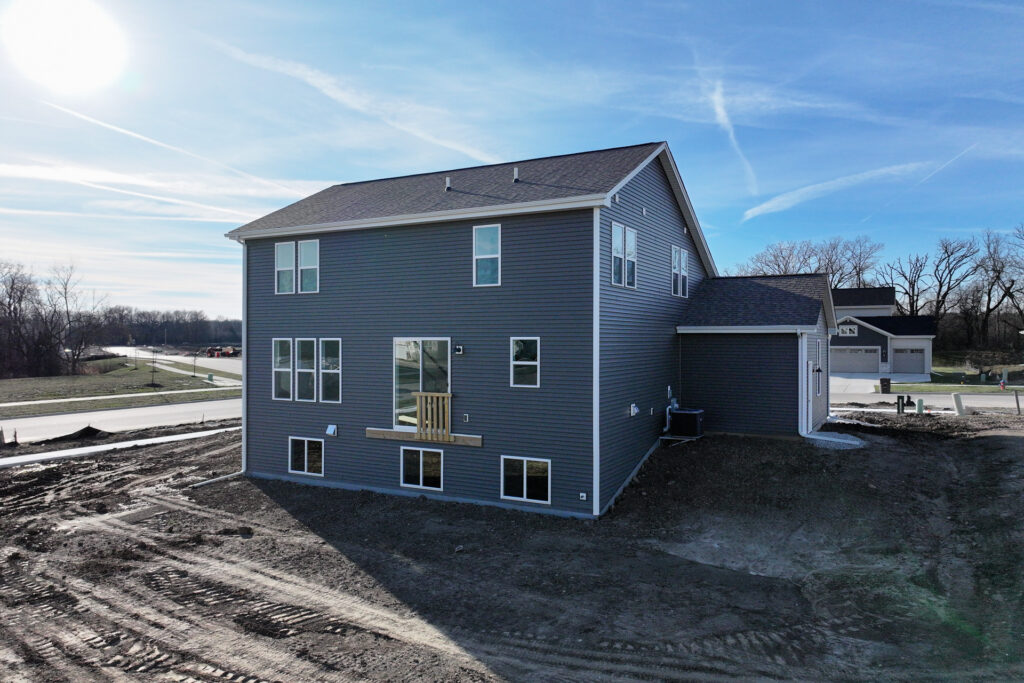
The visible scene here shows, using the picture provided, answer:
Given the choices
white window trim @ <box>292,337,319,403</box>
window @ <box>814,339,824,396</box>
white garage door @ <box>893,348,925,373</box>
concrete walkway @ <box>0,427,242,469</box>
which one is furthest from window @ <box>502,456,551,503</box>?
white garage door @ <box>893,348,925,373</box>

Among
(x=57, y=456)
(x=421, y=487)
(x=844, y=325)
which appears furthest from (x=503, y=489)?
(x=844, y=325)

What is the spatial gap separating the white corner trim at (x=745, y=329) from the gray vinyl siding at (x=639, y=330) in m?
0.48

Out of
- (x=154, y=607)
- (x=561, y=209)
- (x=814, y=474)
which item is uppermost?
(x=561, y=209)

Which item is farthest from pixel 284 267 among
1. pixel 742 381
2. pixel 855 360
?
pixel 855 360

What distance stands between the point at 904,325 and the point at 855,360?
383 centimetres

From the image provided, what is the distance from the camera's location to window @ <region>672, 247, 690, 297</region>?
16.7m

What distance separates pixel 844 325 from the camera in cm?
4050

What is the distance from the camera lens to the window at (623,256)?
1263cm

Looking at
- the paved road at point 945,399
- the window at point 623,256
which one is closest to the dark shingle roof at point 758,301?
the window at point 623,256

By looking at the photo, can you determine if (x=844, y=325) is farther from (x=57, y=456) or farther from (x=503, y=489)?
(x=57, y=456)

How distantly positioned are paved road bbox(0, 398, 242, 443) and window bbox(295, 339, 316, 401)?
13.4 meters

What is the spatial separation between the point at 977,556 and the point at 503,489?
791cm

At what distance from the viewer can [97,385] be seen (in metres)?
40.4

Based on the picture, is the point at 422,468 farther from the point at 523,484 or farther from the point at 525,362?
the point at 525,362
